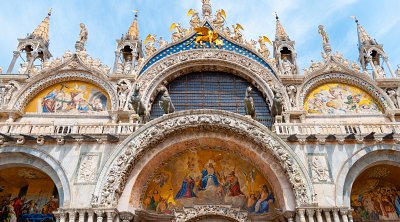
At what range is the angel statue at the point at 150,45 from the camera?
15800 millimetres

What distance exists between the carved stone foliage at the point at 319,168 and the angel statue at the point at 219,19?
9.06 m

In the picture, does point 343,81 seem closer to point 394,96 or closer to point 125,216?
point 394,96

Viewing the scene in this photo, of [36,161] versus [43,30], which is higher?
[43,30]

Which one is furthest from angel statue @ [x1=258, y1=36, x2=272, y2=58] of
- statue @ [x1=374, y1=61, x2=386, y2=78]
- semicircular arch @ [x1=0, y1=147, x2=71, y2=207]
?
semicircular arch @ [x1=0, y1=147, x2=71, y2=207]

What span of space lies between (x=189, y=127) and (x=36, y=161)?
17.3ft

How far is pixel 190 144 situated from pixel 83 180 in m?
3.77

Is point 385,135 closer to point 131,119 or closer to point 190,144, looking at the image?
point 190,144

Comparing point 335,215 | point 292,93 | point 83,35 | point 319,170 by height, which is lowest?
point 335,215

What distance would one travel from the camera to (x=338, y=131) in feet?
37.5

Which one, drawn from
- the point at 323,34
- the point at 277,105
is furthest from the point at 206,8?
the point at 277,105

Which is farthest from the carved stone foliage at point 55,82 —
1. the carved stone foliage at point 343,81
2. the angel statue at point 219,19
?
the carved stone foliage at point 343,81

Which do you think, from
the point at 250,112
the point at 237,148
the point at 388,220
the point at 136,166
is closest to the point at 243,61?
the point at 250,112

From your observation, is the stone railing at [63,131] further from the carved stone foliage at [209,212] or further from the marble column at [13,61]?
the marble column at [13,61]

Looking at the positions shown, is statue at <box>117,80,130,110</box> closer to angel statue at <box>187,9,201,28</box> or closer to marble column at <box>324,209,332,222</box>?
angel statue at <box>187,9,201,28</box>
